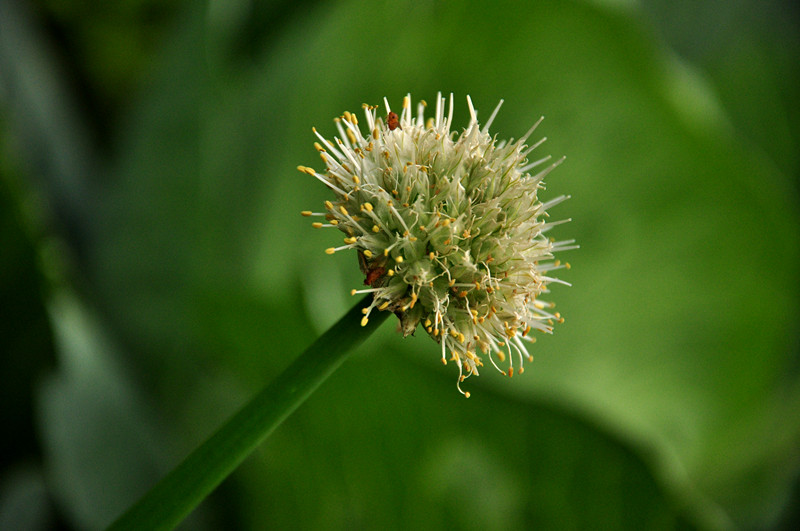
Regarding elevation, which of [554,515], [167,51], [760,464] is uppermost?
[167,51]

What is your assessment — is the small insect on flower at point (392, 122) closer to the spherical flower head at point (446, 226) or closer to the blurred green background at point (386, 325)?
the spherical flower head at point (446, 226)

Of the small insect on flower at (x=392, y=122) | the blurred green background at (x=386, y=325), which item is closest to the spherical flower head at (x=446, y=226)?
the small insect on flower at (x=392, y=122)

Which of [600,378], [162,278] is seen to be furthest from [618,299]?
[162,278]

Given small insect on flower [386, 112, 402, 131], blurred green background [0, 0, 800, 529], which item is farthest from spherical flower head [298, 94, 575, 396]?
blurred green background [0, 0, 800, 529]

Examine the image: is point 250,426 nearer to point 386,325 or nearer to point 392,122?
point 392,122

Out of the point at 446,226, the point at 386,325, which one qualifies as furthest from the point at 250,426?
the point at 386,325

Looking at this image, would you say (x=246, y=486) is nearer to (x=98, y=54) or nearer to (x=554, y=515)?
(x=554, y=515)
